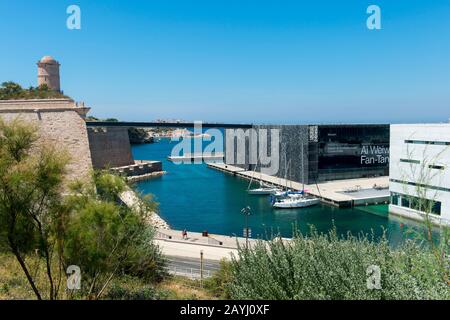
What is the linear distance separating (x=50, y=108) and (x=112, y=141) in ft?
46.1

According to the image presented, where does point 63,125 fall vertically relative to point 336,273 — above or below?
above

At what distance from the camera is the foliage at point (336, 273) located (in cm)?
430

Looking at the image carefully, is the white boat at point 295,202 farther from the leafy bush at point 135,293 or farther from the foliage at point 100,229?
the foliage at point 100,229

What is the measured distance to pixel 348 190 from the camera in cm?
2958

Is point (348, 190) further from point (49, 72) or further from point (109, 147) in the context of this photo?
point (49, 72)

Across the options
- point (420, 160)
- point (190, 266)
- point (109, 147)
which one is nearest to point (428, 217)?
point (190, 266)

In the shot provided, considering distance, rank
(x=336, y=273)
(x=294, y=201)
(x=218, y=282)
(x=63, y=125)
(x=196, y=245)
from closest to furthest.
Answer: (x=336, y=273)
(x=218, y=282)
(x=196, y=245)
(x=63, y=125)
(x=294, y=201)

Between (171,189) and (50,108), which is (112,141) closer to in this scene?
(171,189)

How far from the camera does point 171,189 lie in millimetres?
35062

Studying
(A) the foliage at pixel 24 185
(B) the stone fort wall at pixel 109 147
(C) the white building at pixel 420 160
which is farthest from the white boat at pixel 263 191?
(A) the foliage at pixel 24 185

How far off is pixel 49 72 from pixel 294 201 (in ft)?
111

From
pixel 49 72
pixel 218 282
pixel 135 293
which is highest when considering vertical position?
pixel 49 72
